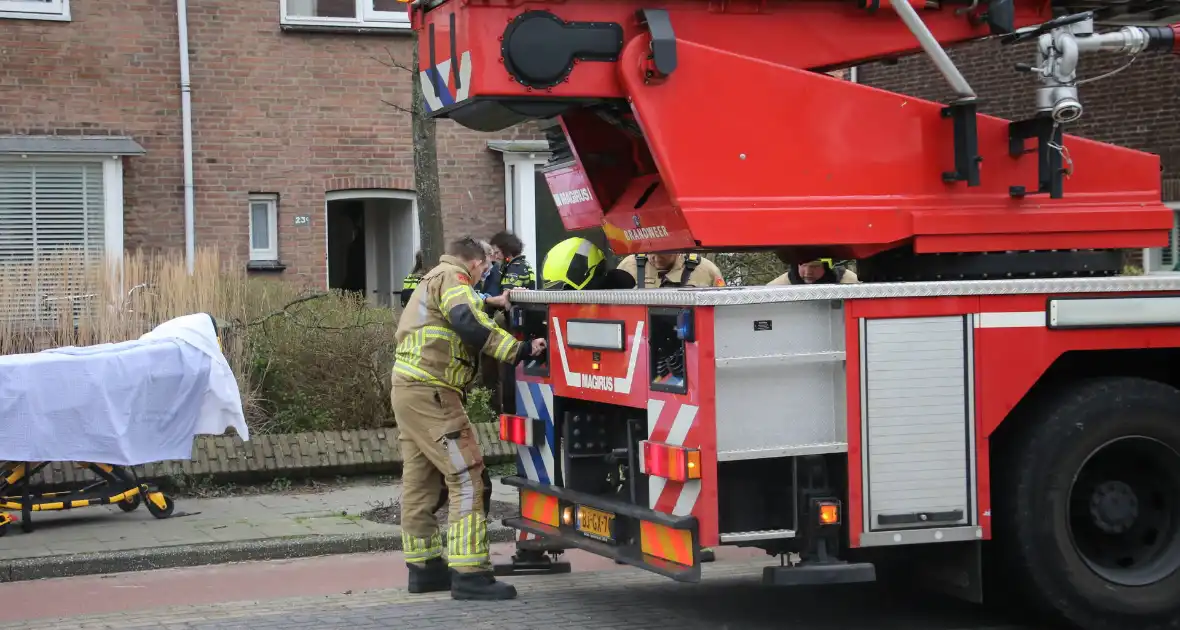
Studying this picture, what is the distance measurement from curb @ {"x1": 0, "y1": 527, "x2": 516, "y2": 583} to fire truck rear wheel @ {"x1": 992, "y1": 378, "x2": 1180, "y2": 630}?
4.29 metres

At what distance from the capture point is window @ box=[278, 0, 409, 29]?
16391 millimetres

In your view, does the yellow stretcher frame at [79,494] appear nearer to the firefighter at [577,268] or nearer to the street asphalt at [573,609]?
the street asphalt at [573,609]

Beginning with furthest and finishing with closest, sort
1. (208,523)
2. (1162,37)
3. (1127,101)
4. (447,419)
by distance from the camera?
(1127,101), (208,523), (447,419), (1162,37)

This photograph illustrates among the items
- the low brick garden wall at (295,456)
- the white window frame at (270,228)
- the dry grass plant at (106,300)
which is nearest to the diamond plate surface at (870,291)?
the low brick garden wall at (295,456)

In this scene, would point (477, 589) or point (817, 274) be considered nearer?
point (477, 589)

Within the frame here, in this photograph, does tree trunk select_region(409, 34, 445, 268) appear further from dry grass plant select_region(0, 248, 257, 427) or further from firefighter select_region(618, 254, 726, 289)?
firefighter select_region(618, 254, 726, 289)

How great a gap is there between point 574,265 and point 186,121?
9.24 m

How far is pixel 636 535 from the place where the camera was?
6594mm

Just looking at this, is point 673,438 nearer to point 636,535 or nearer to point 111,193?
point 636,535

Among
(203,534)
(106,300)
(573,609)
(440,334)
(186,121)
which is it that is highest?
(186,121)

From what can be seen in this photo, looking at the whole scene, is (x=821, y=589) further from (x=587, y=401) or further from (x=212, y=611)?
(x=212, y=611)

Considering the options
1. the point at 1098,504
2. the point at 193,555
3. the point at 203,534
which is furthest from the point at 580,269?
the point at 203,534

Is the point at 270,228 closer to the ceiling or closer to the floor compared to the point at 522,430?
closer to the ceiling

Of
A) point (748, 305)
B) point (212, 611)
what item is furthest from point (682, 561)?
point (212, 611)
